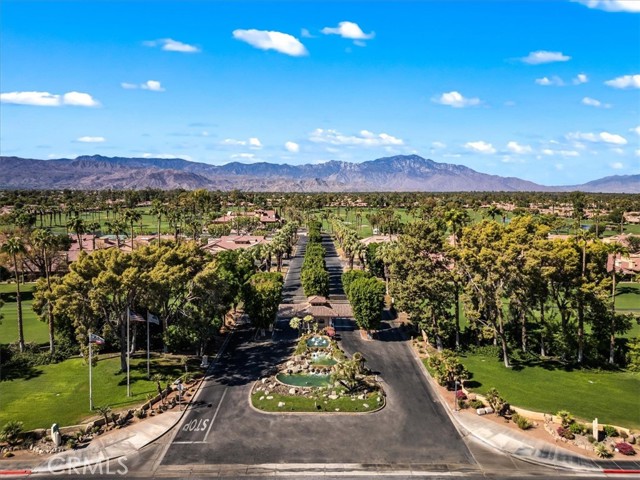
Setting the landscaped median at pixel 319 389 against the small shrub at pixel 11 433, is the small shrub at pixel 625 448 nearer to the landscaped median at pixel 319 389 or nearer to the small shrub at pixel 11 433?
the landscaped median at pixel 319 389

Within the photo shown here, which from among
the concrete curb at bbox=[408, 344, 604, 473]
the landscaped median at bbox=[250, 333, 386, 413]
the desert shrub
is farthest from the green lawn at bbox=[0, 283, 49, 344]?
the desert shrub

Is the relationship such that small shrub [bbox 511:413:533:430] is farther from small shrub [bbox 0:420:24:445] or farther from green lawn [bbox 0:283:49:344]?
green lawn [bbox 0:283:49:344]

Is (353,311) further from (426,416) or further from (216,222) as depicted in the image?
(216,222)

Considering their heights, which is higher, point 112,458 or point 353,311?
point 353,311

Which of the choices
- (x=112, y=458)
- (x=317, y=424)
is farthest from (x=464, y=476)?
(x=112, y=458)

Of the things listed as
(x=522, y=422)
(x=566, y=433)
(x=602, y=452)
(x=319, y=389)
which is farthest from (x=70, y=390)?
(x=602, y=452)

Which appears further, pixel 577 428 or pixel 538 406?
pixel 538 406

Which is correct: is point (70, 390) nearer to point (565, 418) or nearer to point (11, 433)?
point (11, 433)
